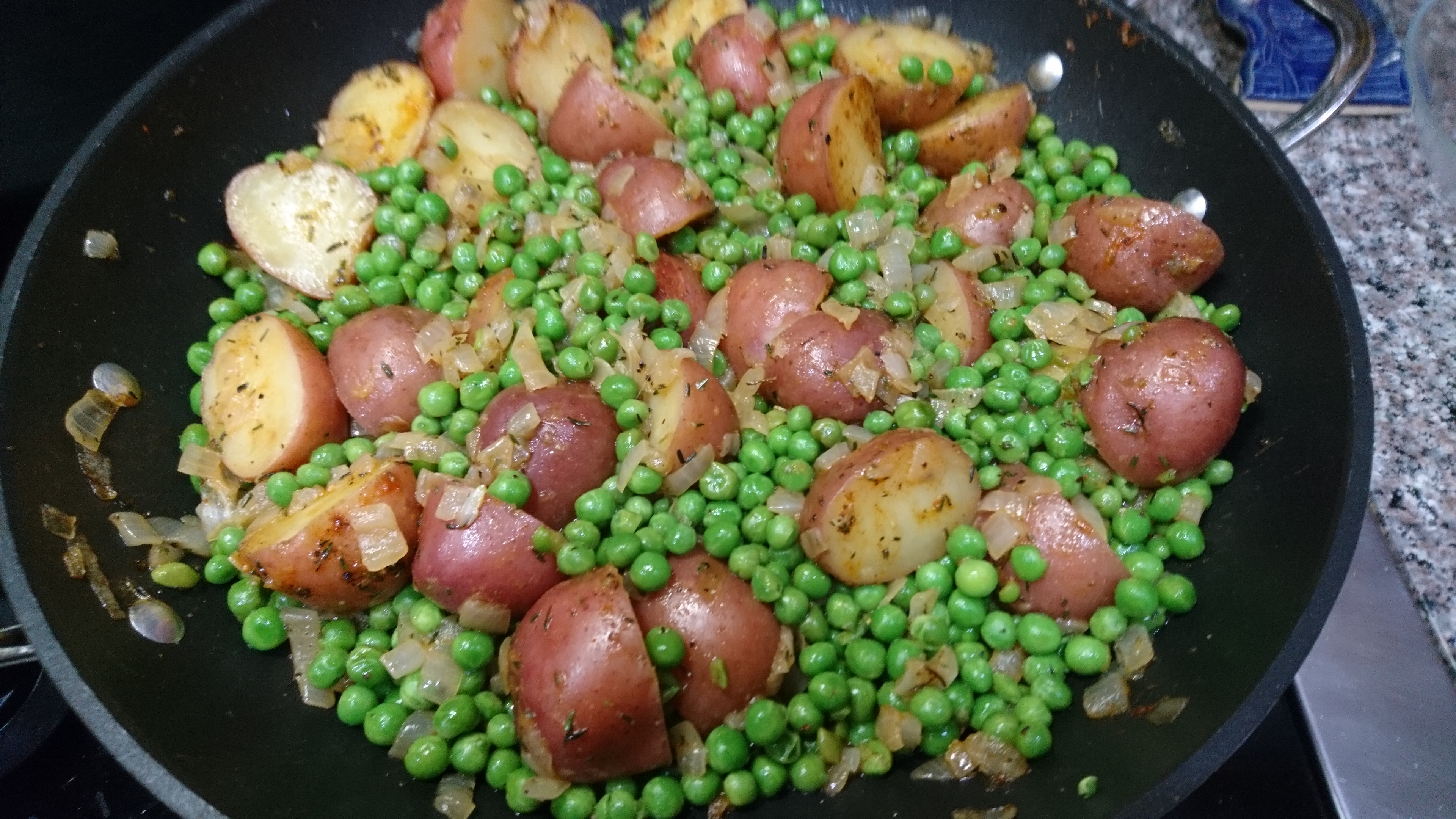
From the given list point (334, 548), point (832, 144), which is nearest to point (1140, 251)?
point (832, 144)

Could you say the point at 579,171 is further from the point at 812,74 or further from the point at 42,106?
the point at 42,106

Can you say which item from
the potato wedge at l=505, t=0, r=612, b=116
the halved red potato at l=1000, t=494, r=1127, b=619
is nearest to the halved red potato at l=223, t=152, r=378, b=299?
Answer: the potato wedge at l=505, t=0, r=612, b=116

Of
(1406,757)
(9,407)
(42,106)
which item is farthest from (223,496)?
(1406,757)

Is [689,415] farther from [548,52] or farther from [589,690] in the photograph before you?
[548,52]

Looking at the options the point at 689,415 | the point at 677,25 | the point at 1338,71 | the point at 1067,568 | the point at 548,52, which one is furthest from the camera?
the point at 677,25

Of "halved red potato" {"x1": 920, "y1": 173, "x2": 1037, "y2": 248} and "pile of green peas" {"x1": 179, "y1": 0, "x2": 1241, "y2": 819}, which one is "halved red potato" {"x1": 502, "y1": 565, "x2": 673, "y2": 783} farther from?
"halved red potato" {"x1": 920, "y1": 173, "x2": 1037, "y2": 248}

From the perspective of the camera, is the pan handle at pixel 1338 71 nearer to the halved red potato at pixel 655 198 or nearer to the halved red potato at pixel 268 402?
the halved red potato at pixel 655 198
